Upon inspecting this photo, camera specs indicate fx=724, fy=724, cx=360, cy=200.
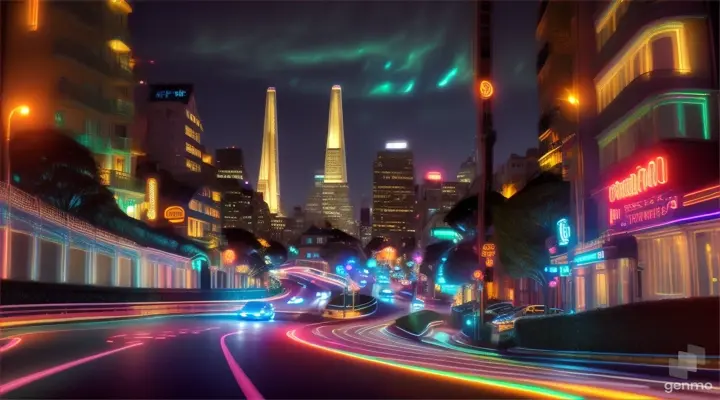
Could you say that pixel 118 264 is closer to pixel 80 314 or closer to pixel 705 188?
pixel 80 314

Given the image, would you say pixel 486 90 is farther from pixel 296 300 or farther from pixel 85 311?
pixel 296 300

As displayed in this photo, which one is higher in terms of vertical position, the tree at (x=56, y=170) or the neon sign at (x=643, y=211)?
the tree at (x=56, y=170)

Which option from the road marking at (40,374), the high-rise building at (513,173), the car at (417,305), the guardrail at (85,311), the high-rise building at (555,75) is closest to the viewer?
the road marking at (40,374)

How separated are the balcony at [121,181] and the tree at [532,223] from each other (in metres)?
34.1

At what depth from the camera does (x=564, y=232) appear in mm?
43938

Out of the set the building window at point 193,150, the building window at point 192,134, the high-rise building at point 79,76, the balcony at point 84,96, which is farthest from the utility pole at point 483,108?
the building window at point 192,134

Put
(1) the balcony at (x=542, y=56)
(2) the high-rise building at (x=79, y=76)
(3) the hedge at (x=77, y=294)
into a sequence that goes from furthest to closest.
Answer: (1) the balcony at (x=542, y=56) → (2) the high-rise building at (x=79, y=76) → (3) the hedge at (x=77, y=294)

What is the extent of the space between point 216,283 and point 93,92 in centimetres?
4145

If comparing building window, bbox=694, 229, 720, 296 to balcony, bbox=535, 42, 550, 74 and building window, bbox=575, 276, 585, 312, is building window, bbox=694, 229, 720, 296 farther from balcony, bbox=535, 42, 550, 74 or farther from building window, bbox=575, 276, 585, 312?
balcony, bbox=535, 42, 550, 74

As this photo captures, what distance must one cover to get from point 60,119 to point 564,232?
1564 inches

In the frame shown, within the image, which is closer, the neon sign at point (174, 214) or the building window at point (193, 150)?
the neon sign at point (174, 214)

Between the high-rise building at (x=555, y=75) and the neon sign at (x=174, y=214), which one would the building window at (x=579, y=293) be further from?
the neon sign at (x=174, y=214)

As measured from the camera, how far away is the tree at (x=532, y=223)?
51.3 meters

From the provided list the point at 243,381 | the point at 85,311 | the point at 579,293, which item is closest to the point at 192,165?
the point at 85,311
